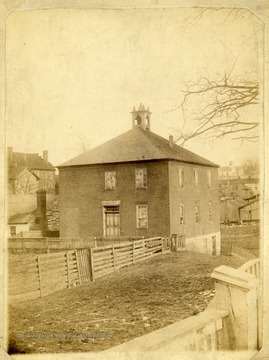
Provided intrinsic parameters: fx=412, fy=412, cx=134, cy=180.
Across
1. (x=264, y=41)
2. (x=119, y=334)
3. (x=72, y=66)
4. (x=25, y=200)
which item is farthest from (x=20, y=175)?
(x=264, y=41)

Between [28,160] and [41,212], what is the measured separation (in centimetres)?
44

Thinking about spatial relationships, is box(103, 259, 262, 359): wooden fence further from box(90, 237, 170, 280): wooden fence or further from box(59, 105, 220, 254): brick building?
box(90, 237, 170, 280): wooden fence

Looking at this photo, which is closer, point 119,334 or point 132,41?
point 119,334

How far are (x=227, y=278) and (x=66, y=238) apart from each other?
1.39 meters

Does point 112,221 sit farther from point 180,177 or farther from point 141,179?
point 180,177

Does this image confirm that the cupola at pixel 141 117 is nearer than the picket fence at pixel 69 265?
Yes

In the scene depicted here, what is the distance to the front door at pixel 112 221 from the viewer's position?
3.43 m

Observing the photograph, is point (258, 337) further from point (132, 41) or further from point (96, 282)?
point (132, 41)

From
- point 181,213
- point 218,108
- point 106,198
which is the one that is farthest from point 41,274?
point 218,108

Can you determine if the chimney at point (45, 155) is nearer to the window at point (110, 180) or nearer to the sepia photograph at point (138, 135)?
the sepia photograph at point (138, 135)

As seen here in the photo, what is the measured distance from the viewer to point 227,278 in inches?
107

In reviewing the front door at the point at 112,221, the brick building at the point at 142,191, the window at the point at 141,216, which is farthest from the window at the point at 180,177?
the front door at the point at 112,221

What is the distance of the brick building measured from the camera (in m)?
3.33

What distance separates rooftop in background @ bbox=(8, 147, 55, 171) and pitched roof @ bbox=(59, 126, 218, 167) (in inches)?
5.0
